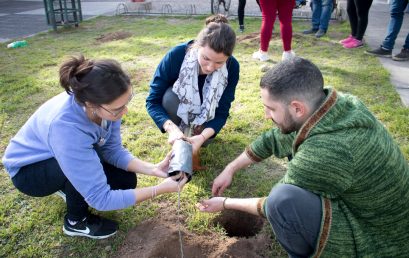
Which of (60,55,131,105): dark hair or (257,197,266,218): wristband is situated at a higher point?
(60,55,131,105): dark hair

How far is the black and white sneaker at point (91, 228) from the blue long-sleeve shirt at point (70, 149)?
1.12 ft

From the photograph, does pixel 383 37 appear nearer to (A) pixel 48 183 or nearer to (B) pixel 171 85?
(B) pixel 171 85

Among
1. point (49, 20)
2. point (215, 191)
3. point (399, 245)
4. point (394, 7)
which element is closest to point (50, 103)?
point (215, 191)

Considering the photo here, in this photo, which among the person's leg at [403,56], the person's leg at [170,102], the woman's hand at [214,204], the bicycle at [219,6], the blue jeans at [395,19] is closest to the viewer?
the woman's hand at [214,204]

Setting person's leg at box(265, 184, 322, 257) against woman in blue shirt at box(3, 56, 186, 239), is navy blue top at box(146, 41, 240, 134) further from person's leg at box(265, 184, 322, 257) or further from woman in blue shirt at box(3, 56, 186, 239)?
person's leg at box(265, 184, 322, 257)

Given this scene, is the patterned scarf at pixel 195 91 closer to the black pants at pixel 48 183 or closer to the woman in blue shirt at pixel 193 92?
the woman in blue shirt at pixel 193 92

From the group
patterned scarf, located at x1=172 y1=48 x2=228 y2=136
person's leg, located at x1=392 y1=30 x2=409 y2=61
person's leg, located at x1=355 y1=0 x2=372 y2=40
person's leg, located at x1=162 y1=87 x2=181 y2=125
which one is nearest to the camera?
patterned scarf, located at x1=172 y1=48 x2=228 y2=136

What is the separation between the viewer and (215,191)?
7.68ft

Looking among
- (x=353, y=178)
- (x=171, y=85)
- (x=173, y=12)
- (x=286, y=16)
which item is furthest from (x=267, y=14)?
(x=173, y=12)

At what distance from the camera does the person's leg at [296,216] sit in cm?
157

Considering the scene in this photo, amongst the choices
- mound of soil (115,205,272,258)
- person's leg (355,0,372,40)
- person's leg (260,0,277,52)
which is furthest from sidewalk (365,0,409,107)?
mound of soil (115,205,272,258)

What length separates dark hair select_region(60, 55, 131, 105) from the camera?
68.6 inches

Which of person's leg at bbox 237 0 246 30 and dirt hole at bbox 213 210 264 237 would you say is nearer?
dirt hole at bbox 213 210 264 237

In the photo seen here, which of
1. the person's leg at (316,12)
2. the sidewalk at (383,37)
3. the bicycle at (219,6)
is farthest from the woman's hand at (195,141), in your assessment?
the bicycle at (219,6)
